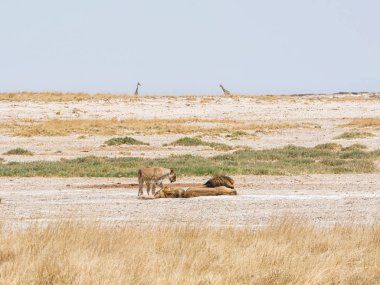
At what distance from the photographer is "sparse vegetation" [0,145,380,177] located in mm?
29225

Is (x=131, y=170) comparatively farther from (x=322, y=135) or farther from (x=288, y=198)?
(x=322, y=135)

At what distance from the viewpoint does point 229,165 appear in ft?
105

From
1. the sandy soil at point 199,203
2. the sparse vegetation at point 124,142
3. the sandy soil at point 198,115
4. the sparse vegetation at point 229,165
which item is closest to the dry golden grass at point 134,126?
the sandy soil at point 198,115

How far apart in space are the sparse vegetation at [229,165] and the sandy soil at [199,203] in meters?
1.62

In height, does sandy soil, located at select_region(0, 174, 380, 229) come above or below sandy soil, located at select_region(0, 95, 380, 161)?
above

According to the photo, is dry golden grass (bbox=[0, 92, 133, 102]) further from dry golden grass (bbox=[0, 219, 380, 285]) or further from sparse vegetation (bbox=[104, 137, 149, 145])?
dry golden grass (bbox=[0, 219, 380, 285])

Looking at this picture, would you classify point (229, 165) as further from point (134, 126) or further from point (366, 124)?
point (366, 124)

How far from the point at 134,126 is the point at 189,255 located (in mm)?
47449

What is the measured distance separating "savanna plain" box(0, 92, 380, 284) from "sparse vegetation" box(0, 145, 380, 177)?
63 mm

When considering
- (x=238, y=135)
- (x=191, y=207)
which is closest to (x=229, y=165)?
(x=191, y=207)

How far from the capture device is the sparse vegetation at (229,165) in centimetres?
2923

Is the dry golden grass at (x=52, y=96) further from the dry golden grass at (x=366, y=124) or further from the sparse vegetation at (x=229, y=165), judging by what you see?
the sparse vegetation at (x=229, y=165)

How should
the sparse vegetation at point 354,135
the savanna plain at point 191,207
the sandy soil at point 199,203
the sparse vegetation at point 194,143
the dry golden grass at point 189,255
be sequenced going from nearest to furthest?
1. the dry golden grass at point 189,255
2. the savanna plain at point 191,207
3. the sandy soil at point 199,203
4. the sparse vegetation at point 194,143
5. the sparse vegetation at point 354,135

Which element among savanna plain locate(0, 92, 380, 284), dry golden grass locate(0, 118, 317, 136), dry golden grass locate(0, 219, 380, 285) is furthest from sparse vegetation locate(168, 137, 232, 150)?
dry golden grass locate(0, 219, 380, 285)
